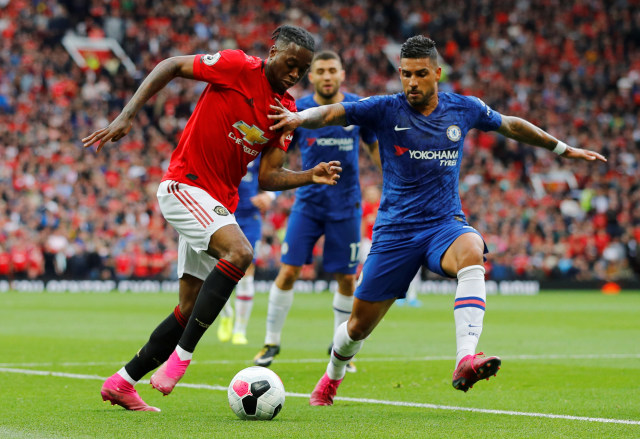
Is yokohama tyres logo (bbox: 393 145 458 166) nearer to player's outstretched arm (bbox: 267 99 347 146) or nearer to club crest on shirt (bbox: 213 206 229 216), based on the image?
player's outstretched arm (bbox: 267 99 347 146)

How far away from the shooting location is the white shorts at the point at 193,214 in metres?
6.26

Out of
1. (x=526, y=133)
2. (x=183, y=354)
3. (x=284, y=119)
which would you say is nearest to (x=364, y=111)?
(x=284, y=119)

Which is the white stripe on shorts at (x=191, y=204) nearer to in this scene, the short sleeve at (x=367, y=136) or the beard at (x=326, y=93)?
the short sleeve at (x=367, y=136)

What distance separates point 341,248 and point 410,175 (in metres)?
3.10

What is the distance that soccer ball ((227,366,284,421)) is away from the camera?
6062mm

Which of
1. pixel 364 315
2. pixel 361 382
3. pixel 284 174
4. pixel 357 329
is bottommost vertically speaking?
pixel 361 382

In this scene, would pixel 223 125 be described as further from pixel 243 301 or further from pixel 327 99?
pixel 243 301

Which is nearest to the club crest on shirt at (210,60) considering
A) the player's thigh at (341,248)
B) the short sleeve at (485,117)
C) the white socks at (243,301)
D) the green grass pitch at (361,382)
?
the short sleeve at (485,117)

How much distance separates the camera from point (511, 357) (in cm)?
1076

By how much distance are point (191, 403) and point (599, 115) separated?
31350 millimetres

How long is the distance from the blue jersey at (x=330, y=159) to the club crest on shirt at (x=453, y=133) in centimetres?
290

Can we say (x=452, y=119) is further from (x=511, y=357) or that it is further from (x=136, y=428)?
(x=511, y=357)

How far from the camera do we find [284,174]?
663cm

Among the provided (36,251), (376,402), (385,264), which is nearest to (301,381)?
(376,402)
